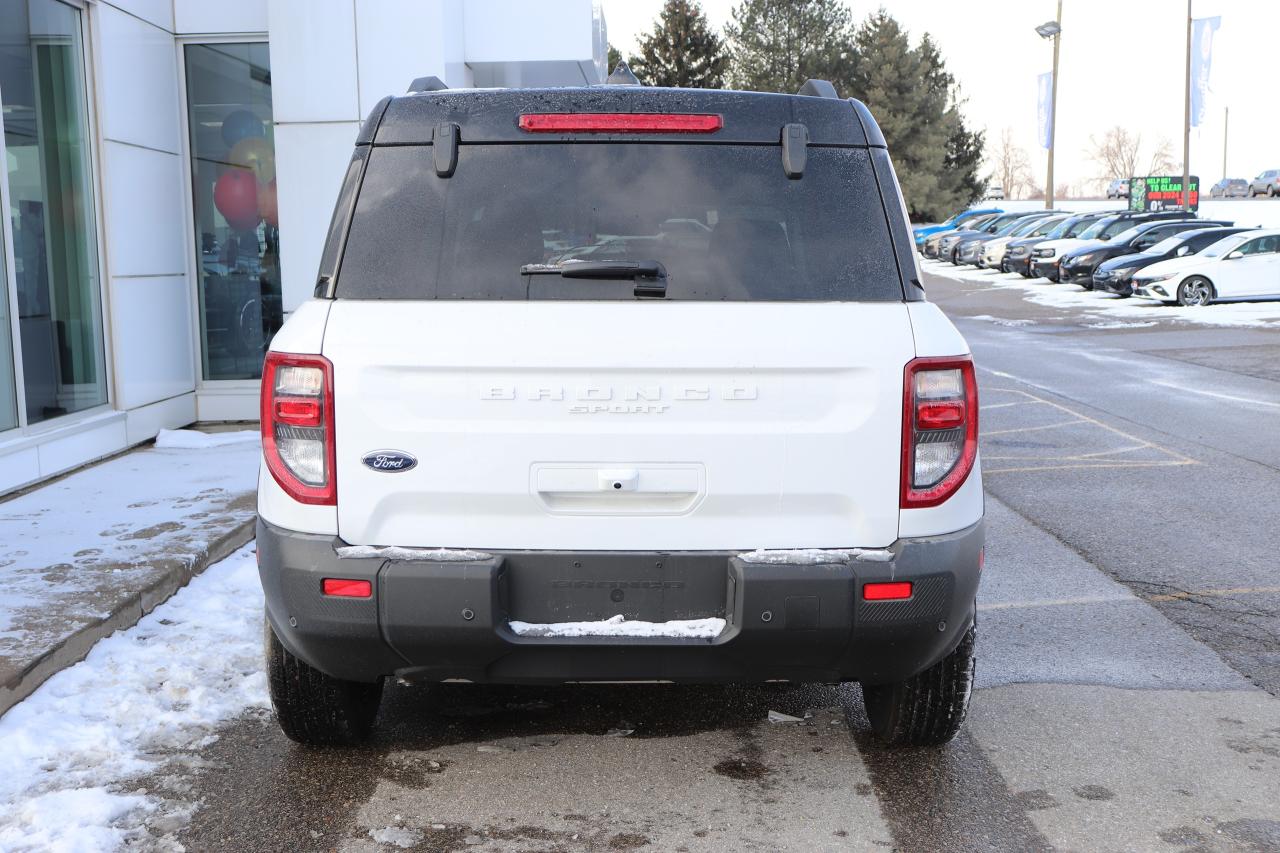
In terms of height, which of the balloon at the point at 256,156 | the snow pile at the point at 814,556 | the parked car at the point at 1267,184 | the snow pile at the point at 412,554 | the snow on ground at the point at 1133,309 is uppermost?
the parked car at the point at 1267,184

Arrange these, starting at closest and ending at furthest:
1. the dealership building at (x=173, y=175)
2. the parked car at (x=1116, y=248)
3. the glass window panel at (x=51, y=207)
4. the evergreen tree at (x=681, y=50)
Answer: the glass window panel at (x=51, y=207)
the dealership building at (x=173, y=175)
the parked car at (x=1116, y=248)
the evergreen tree at (x=681, y=50)

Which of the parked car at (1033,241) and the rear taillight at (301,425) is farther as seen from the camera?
the parked car at (1033,241)

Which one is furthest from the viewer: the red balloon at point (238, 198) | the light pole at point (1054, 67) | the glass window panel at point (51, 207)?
the light pole at point (1054, 67)

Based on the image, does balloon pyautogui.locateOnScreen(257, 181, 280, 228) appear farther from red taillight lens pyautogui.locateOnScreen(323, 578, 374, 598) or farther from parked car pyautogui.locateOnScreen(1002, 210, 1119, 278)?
parked car pyautogui.locateOnScreen(1002, 210, 1119, 278)

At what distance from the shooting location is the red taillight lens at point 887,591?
3477 millimetres

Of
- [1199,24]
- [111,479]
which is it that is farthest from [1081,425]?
[1199,24]

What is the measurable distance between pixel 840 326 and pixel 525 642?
3.86 ft

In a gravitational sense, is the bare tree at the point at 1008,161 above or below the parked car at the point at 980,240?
above

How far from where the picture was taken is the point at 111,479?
8.69 meters

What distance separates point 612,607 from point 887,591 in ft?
2.38

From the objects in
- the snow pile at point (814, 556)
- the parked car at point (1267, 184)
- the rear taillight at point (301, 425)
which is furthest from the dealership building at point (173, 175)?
the parked car at point (1267, 184)

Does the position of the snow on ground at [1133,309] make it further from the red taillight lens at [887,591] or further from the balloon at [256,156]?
the red taillight lens at [887,591]

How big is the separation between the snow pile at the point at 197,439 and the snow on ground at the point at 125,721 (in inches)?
178

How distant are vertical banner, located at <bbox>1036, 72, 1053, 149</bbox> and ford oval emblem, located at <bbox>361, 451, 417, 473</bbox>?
5152 centimetres
